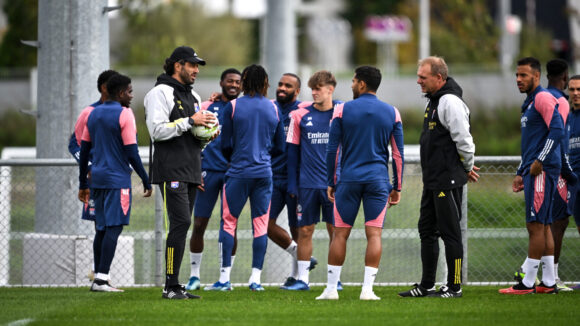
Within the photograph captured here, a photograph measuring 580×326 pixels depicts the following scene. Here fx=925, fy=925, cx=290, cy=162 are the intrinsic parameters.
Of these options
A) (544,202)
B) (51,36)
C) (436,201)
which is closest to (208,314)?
(436,201)

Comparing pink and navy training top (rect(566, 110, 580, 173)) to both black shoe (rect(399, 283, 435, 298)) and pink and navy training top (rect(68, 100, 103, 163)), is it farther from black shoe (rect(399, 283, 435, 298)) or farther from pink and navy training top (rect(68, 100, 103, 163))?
pink and navy training top (rect(68, 100, 103, 163))

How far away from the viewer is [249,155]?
9711mm

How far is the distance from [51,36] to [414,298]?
19.0ft

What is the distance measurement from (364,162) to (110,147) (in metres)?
2.72

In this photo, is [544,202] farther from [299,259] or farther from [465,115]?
[299,259]

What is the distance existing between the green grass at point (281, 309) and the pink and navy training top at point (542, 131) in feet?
4.49

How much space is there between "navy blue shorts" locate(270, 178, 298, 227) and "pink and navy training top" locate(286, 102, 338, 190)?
32 cm

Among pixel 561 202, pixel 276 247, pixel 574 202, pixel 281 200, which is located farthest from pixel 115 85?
pixel 574 202

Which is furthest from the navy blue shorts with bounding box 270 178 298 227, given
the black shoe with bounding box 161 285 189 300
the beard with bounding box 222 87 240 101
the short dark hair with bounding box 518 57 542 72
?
the short dark hair with bounding box 518 57 542 72

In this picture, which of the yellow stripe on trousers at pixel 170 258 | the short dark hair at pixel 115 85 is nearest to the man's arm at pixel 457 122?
the yellow stripe on trousers at pixel 170 258

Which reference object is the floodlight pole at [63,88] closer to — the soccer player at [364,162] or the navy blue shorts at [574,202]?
the soccer player at [364,162]

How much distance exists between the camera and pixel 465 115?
890 cm

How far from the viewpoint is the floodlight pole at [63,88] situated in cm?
1160

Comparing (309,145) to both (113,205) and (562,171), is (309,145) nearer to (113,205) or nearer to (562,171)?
(113,205)
